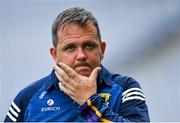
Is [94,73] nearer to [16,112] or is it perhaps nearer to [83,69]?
[83,69]

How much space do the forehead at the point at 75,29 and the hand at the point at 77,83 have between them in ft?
0.42

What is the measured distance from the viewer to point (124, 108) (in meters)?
1.77

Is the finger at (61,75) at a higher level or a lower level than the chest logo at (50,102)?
higher

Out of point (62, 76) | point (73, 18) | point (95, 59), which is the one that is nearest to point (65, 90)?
point (62, 76)

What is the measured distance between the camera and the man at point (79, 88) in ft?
5.63

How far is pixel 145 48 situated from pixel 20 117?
1.19m

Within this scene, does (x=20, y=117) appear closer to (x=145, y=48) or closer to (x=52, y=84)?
(x=52, y=84)

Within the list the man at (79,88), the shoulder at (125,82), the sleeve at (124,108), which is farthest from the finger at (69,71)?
the shoulder at (125,82)

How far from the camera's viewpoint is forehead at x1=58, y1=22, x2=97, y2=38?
1812 mm

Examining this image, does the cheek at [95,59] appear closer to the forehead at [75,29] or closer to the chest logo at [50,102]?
the forehead at [75,29]

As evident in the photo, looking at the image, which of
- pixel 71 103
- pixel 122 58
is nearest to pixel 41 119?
pixel 71 103

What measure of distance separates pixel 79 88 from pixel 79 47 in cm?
15

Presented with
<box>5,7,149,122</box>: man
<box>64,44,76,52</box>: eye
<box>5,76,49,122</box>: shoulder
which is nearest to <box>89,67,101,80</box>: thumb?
<box>5,7,149,122</box>: man

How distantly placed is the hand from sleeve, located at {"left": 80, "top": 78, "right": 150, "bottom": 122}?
1.4 inches
